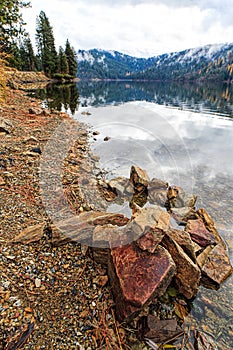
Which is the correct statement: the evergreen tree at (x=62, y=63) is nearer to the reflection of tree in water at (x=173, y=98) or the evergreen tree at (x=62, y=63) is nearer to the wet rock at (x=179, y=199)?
the reflection of tree in water at (x=173, y=98)

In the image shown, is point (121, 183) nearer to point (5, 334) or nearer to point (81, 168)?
point (81, 168)

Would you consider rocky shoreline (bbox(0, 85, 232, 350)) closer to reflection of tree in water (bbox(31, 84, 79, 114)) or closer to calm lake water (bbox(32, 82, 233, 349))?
calm lake water (bbox(32, 82, 233, 349))

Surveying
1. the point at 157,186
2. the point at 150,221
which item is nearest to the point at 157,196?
the point at 157,186

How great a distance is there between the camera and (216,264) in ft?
14.6

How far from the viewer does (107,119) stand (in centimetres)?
2059

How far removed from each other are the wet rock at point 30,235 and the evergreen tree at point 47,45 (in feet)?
242

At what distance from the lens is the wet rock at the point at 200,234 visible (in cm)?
496

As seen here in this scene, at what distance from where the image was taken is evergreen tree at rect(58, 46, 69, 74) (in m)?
67.4

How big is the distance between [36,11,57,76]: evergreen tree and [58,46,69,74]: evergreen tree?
1783 millimetres

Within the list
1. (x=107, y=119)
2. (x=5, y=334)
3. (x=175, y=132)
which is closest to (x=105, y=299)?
(x=5, y=334)

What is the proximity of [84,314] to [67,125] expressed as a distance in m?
15.1

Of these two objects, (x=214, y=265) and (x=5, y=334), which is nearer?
(x=5, y=334)

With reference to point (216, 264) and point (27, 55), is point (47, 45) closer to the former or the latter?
point (27, 55)

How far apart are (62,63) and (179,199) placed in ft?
247
